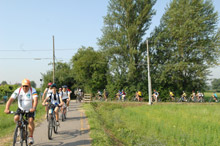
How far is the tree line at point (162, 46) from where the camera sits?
1278 inches

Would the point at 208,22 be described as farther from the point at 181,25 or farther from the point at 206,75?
the point at 206,75

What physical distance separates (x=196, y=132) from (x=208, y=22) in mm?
28129

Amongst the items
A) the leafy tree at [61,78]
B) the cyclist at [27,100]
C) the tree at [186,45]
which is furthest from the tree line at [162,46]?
the cyclist at [27,100]

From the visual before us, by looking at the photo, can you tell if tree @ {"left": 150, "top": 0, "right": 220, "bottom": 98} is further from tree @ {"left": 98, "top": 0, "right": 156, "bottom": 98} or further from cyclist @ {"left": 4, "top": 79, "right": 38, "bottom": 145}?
cyclist @ {"left": 4, "top": 79, "right": 38, "bottom": 145}

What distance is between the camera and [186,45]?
33.3 m

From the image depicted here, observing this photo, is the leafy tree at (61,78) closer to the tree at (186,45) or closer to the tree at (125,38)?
the tree at (125,38)

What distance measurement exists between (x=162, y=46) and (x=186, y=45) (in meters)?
3.82

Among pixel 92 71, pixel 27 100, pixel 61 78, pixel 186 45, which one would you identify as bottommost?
pixel 27 100

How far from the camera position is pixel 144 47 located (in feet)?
117

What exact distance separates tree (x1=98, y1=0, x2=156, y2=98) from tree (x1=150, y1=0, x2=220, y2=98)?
2.88 metres

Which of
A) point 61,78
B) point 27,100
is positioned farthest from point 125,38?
point 27,100

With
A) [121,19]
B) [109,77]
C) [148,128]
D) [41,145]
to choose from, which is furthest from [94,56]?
[41,145]

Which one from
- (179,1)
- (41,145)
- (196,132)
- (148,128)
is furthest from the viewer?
(179,1)

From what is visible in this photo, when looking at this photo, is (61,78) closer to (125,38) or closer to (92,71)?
(92,71)
